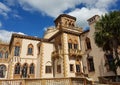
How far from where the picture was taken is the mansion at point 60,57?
26.3 meters

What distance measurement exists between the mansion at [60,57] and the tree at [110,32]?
431 centimetres

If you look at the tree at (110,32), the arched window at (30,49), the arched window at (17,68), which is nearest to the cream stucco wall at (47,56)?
the arched window at (30,49)

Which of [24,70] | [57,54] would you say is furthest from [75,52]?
[24,70]

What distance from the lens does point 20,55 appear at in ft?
101

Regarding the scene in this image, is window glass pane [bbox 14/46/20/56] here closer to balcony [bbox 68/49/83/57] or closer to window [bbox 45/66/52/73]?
window [bbox 45/66/52/73]

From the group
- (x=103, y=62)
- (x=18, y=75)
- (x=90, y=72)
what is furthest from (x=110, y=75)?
(x=18, y=75)

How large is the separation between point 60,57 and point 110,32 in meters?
11.8

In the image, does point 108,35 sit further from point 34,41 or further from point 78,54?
point 34,41

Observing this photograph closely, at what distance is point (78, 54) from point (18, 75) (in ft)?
45.3

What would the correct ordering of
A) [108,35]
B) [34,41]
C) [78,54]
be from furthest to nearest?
[34,41] → [78,54] → [108,35]

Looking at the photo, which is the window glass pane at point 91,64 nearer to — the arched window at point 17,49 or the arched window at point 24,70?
the arched window at point 24,70

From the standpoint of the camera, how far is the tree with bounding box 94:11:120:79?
19266mm

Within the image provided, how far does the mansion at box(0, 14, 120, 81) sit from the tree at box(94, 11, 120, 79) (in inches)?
170

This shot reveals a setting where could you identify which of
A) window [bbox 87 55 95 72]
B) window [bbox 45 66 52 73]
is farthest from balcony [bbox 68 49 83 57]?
window [bbox 45 66 52 73]
